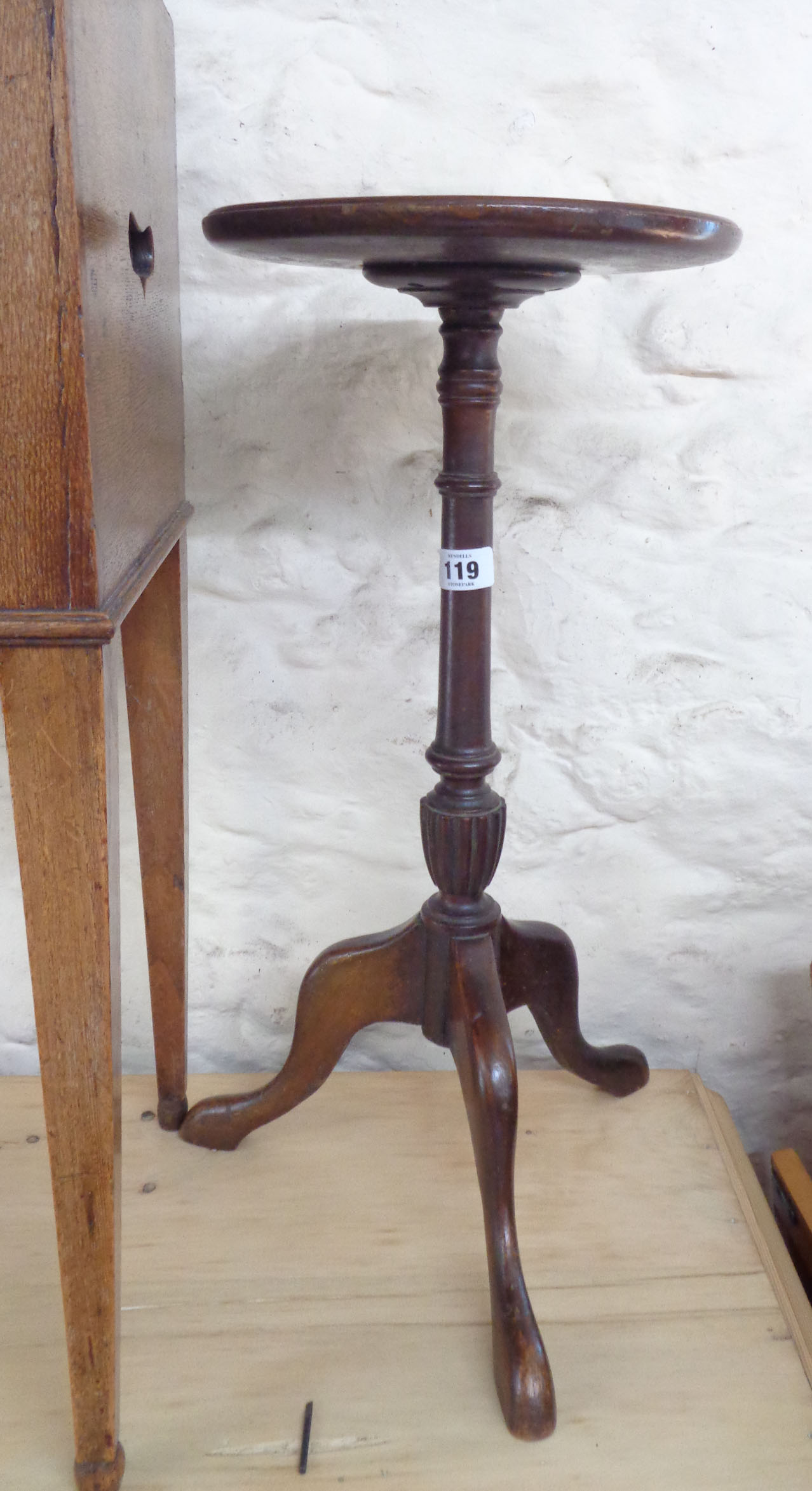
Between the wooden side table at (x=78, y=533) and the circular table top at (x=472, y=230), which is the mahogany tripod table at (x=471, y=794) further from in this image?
the wooden side table at (x=78, y=533)

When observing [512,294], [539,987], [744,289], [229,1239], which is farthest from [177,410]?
[229,1239]

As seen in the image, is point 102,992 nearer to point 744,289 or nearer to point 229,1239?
point 229,1239

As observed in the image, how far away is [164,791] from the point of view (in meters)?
1.35

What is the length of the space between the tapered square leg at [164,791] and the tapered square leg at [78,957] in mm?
467

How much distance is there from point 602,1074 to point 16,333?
111 cm

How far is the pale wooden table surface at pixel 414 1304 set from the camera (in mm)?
1018

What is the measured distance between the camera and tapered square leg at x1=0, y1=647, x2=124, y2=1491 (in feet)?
2.66

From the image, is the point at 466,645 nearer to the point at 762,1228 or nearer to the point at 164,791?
the point at 164,791

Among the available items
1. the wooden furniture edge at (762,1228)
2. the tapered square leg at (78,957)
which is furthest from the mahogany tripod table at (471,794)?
the tapered square leg at (78,957)

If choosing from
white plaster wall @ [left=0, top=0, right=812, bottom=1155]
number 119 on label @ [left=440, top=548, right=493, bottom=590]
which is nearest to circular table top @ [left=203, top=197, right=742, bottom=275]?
number 119 on label @ [left=440, top=548, right=493, bottom=590]

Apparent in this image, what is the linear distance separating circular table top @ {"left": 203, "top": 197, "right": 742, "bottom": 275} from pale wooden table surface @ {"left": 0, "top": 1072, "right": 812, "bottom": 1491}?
99cm

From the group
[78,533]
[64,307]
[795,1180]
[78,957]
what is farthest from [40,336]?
[795,1180]

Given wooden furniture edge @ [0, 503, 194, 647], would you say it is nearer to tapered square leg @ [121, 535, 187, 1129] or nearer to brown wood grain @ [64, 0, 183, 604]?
brown wood grain @ [64, 0, 183, 604]

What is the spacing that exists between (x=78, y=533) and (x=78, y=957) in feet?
1.03
